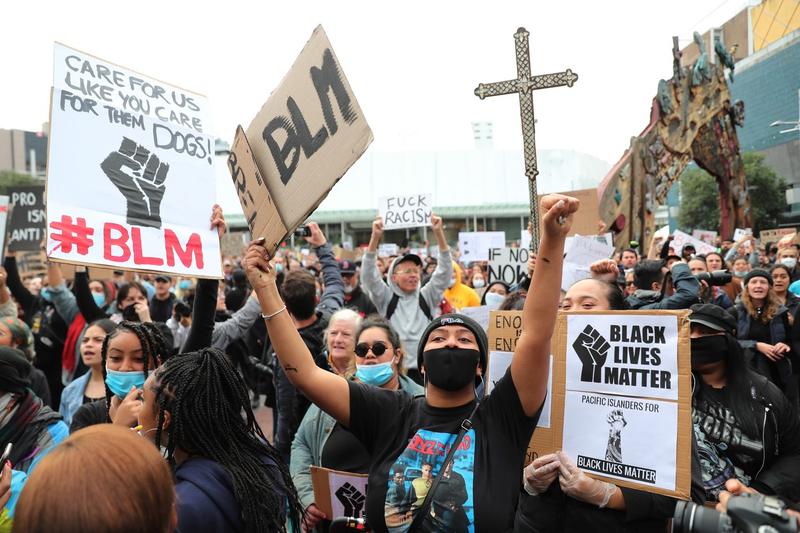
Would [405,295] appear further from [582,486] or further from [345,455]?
[582,486]

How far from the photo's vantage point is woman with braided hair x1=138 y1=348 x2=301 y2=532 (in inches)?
70.6

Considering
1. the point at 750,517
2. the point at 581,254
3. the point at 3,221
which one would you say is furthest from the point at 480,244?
the point at 750,517

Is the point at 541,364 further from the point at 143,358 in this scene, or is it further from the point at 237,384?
the point at 143,358

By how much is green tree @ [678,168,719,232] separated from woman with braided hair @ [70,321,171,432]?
2025 inches

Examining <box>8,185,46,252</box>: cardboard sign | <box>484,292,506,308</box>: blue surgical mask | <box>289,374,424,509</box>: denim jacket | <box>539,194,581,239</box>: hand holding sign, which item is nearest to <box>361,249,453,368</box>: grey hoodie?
<box>484,292,506,308</box>: blue surgical mask

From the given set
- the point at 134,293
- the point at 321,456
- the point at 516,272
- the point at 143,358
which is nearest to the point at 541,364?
the point at 321,456

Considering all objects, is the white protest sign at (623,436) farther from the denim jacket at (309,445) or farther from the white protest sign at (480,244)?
the white protest sign at (480,244)

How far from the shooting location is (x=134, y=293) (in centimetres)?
568

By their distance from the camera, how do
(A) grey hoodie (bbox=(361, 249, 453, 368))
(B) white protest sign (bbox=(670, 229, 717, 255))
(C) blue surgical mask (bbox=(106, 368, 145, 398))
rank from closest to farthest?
(C) blue surgical mask (bbox=(106, 368, 145, 398))
(A) grey hoodie (bbox=(361, 249, 453, 368))
(B) white protest sign (bbox=(670, 229, 717, 255))

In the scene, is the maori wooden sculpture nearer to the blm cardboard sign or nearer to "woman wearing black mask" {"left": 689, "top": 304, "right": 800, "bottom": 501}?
"woman wearing black mask" {"left": 689, "top": 304, "right": 800, "bottom": 501}

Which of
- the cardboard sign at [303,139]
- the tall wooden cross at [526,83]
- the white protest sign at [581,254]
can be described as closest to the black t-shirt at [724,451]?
the cardboard sign at [303,139]

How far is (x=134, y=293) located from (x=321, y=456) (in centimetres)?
337

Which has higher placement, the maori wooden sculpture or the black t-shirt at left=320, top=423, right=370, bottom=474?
the maori wooden sculpture

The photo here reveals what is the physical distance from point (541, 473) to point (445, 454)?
0.37 meters
